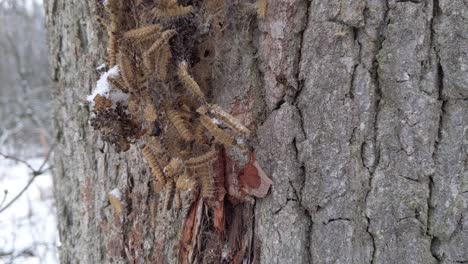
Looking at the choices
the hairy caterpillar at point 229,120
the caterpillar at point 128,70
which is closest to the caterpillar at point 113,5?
the caterpillar at point 128,70

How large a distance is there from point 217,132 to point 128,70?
0.27 meters

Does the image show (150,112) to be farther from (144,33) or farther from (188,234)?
(188,234)

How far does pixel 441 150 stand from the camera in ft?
2.86

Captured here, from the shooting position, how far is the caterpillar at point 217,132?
103cm

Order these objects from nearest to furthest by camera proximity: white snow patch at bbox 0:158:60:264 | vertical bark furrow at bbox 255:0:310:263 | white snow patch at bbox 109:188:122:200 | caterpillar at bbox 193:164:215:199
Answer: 1. vertical bark furrow at bbox 255:0:310:263
2. caterpillar at bbox 193:164:215:199
3. white snow patch at bbox 109:188:122:200
4. white snow patch at bbox 0:158:60:264

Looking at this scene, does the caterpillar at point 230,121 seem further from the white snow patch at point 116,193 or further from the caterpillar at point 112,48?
the white snow patch at point 116,193

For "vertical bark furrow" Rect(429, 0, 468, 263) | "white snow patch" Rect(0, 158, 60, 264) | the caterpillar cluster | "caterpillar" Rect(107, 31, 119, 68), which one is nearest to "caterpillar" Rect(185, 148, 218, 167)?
the caterpillar cluster

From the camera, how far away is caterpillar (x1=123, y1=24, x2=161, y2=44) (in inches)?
39.4

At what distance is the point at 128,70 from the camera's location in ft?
3.46

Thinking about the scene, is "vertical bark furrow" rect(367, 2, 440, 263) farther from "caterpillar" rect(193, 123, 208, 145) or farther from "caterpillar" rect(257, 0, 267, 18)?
"caterpillar" rect(193, 123, 208, 145)

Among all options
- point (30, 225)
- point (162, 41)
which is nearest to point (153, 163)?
point (162, 41)

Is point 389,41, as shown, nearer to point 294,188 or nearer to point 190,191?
point 294,188

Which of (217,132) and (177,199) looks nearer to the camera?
(217,132)

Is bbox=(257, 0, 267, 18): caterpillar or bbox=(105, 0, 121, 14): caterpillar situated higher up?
bbox=(105, 0, 121, 14): caterpillar
